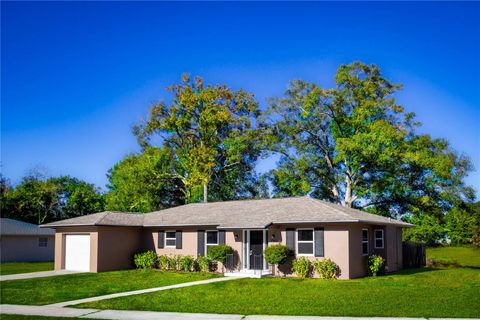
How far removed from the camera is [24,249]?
129 ft

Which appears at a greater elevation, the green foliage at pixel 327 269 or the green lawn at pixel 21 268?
the green foliage at pixel 327 269

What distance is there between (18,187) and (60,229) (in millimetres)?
27288

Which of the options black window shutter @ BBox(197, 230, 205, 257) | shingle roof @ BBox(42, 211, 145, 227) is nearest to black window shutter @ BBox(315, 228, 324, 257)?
black window shutter @ BBox(197, 230, 205, 257)

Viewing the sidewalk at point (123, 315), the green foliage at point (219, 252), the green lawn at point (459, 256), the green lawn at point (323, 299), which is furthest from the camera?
the green lawn at point (459, 256)

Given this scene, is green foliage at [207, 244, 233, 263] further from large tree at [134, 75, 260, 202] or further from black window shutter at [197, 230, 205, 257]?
large tree at [134, 75, 260, 202]

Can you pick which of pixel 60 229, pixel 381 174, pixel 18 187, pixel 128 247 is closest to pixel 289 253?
pixel 128 247

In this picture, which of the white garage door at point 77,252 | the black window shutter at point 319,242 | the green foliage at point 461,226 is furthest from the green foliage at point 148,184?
the green foliage at point 461,226

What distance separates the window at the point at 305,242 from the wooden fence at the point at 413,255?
9129 millimetres

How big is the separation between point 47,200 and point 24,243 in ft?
53.3

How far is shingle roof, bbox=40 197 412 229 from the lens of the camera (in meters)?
24.1

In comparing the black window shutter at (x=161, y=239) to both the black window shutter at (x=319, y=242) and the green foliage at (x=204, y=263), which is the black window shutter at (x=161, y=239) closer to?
the green foliage at (x=204, y=263)

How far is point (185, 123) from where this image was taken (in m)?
44.3

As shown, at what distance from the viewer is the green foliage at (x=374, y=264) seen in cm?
2439

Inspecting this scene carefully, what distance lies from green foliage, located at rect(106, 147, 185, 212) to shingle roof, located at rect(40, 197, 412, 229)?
12440 mm
